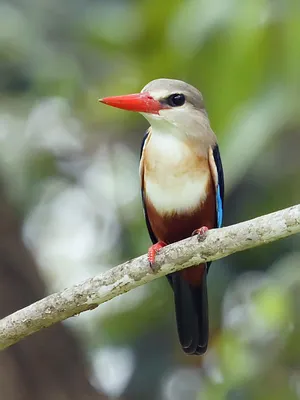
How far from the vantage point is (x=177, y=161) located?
336 cm

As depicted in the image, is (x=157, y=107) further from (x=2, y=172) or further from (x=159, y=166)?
(x=2, y=172)

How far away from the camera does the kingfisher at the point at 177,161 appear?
3363mm

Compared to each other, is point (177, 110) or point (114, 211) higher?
point (177, 110)

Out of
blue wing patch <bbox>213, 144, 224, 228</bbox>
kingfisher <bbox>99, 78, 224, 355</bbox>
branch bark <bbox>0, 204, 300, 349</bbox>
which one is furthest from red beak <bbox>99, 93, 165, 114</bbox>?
branch bark <bbox>0, 204, 300, 349</bbox>

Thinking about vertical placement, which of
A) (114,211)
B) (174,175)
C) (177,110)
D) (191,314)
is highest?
(177,110)

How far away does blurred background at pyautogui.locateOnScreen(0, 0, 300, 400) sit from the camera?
423cm

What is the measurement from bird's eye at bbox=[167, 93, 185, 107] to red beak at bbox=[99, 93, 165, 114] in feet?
0.15

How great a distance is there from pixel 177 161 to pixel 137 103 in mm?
257

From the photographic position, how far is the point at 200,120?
3477 millimetres

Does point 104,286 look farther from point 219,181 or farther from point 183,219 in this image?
point 219,181

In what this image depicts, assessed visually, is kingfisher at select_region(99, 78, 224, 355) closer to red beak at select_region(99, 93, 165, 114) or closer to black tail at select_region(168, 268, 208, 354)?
red beak at select_region(99, 93, 165, 114)

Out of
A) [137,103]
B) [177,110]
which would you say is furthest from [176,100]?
[137,103]

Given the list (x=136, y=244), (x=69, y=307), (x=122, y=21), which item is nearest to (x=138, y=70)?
(x=122, y=21)

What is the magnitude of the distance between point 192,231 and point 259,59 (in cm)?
69
